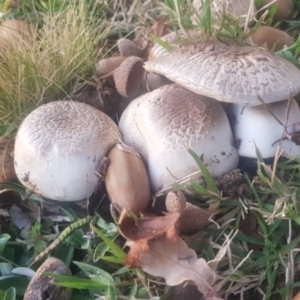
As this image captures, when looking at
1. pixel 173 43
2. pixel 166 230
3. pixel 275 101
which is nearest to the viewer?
pixel 166 230

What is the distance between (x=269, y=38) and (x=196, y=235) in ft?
2.12

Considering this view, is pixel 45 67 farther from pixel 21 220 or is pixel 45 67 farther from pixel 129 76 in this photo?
pixel 21 220

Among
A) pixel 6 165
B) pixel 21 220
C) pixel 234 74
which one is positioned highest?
pixel 234 74

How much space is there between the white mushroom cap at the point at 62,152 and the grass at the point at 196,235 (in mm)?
94

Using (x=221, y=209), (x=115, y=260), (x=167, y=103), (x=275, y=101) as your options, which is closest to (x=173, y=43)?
(x=167, y=103)

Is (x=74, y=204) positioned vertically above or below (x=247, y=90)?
below

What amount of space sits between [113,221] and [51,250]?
16 centimetres

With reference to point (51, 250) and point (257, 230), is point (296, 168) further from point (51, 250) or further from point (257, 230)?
point (51, 250)

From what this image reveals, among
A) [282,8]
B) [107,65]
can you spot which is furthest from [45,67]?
[282,8]

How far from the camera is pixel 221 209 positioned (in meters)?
1.20

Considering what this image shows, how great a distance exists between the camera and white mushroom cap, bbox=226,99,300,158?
119 centimetres

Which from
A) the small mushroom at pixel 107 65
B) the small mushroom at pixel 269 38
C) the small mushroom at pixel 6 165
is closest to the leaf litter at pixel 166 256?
the small mushroom at pixel 6 165

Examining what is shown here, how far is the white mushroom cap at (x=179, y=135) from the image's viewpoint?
3.80 ft

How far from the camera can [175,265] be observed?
1031mm
